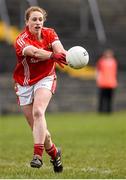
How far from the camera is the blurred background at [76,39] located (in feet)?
85.4

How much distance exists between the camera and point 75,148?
13148 mm

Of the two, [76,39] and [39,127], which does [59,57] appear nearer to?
[39,127]

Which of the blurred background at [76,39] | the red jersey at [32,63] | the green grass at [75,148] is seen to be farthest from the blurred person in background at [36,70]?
the blurred background at [76,39]

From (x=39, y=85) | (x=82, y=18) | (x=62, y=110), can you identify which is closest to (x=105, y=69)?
(x=62, y=110)

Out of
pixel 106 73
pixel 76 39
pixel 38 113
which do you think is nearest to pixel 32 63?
pixel 38 113

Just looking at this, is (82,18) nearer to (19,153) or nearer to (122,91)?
(122,91)

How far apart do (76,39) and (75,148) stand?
15649 millimetres

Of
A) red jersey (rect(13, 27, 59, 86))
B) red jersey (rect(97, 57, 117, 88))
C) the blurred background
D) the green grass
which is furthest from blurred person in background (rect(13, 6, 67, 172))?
the blurred background

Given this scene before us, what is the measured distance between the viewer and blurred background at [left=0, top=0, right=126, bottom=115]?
26016 millimetres

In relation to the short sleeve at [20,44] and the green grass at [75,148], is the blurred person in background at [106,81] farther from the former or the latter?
the short sleeve at [20,44]

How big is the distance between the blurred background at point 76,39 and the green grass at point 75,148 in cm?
399

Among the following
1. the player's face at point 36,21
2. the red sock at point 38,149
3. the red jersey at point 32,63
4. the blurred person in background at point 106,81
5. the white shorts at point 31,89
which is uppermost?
the player's face at point 36,21

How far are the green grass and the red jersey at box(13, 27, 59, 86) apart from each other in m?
1.16

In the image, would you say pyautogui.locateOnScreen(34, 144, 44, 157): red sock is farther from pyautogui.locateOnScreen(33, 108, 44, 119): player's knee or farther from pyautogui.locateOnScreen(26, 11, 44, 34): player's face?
pyautogui.locateOnScreen(26, 11, 44, 34): player's face
